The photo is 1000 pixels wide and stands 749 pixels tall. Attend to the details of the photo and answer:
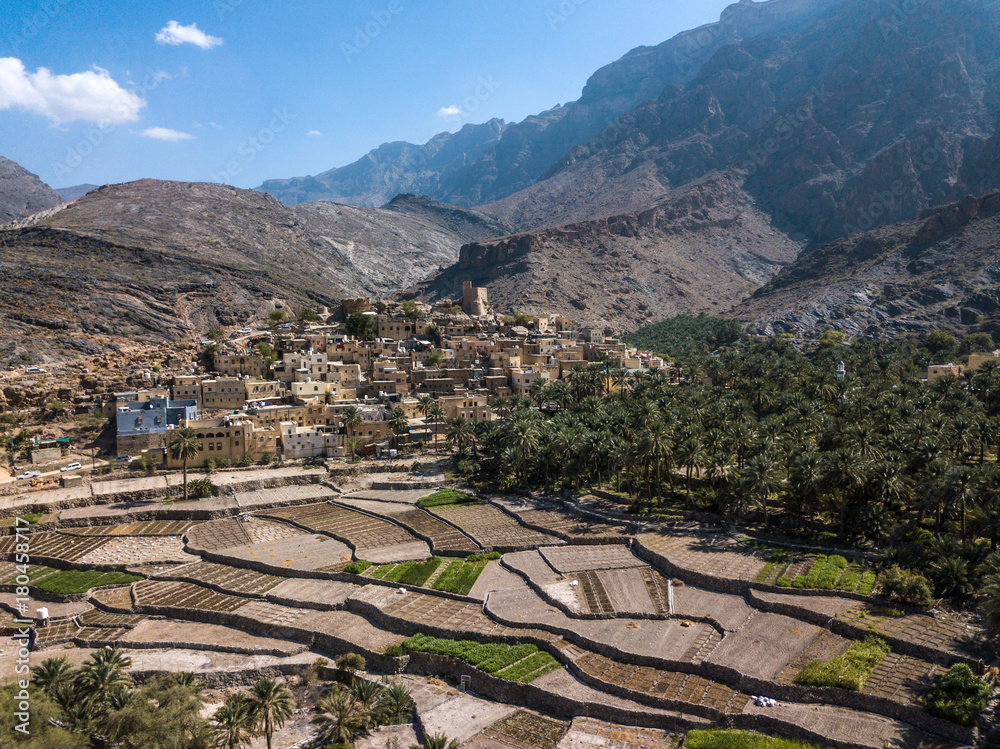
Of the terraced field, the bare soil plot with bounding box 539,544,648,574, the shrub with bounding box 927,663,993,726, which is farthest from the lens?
the bare soil plot with bounding box 539,544,648,574

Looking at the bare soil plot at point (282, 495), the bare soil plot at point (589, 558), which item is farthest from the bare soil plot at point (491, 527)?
the bare soil plot at point (282, 495)

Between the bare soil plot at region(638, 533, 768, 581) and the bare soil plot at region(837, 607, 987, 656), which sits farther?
the bare soil plot at region(638, 533, 768, 581)

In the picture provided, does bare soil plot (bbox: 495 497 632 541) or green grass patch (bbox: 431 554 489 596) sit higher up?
bare soil plot (bbox: 495 497 632 541)

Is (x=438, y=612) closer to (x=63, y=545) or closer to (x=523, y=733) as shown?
(x=523, y=733)

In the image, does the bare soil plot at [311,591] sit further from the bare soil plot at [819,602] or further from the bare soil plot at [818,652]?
the bare soil plot at [818,652]

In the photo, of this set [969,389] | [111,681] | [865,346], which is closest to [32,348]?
[111,681]

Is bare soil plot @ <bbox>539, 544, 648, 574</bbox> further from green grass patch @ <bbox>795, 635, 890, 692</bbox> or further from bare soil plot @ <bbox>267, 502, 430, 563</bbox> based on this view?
green grass patch @ <bbox>795, 635, 890, 692</bbox>

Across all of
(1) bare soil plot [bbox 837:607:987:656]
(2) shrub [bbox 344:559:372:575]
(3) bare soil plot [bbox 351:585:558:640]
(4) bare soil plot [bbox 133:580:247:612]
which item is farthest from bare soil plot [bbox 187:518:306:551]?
(1) bare soil plot [bbox 837:607:987:656]
